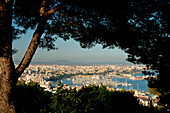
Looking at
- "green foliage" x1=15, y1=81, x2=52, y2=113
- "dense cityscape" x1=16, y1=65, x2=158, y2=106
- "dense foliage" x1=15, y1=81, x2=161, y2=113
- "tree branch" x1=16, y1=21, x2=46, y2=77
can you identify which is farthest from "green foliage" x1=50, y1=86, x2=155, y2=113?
"tree branch" x1=16, y1=21, x2=46, y2=77

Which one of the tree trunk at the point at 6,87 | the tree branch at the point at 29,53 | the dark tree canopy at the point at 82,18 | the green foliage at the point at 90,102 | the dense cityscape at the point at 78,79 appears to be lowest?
the dense cityscape at the point at 78,79

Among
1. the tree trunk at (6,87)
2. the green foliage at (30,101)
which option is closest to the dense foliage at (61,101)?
the green foliage at (30,101)

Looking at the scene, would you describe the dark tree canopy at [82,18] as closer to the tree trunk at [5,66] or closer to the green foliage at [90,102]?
the tree trunk at [5,66]

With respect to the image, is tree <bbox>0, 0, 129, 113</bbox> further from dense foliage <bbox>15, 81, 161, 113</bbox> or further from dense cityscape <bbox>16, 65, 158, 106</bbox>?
dense cityscape <bbox>16, 65, 158, 106</bbox>

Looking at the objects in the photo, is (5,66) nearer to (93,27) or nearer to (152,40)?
(93,27)

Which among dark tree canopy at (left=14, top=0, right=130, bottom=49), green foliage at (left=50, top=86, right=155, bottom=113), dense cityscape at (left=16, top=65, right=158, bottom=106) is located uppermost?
dark tree canopy at (left=14, top=0, right=130, bottom=49)

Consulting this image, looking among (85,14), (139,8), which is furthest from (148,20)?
(85,14)

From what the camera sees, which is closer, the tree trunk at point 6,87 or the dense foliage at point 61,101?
the tree trunk at point 6,87

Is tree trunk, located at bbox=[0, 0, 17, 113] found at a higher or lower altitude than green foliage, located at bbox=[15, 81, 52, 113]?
higher
